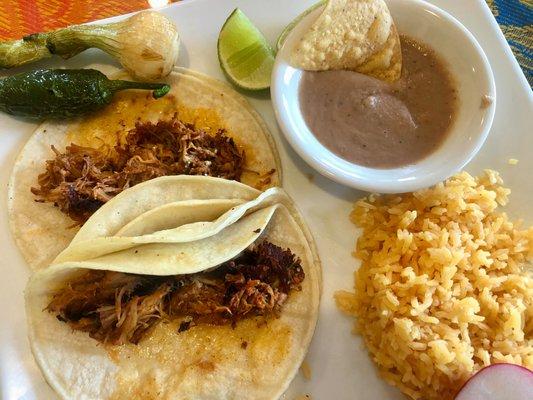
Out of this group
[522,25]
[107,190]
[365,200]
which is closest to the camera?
[107,190]

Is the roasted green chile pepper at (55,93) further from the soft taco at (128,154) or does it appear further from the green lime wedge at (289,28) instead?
the green lime wedge at (289,28)

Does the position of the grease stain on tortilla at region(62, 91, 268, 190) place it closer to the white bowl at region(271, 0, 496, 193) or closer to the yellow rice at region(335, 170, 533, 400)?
the white bowl at region(271, 0, 496, 193)

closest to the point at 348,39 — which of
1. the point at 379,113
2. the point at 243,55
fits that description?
the point at 379,113

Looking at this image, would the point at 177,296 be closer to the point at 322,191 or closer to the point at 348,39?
the point at 322,191

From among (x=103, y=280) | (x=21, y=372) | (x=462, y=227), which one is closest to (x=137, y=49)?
(x=103, y=280)

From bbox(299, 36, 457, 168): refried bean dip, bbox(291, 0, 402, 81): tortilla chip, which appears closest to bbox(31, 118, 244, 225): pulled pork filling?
bbox(299, 36, 457, 168): refried bean dip

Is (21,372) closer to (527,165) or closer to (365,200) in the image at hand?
(365,200)

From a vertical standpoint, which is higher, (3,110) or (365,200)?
(3,110)
